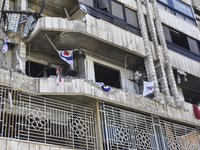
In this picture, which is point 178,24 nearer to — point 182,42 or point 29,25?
point 182,42

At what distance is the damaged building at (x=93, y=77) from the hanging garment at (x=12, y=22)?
1.9 inches

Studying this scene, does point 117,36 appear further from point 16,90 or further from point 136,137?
point 16,90

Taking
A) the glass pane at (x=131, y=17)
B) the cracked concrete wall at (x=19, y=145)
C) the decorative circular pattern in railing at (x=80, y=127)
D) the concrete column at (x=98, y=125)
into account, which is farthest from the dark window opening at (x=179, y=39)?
the cracked concrete wall at (x=19, y=145)

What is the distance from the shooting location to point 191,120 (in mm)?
20641

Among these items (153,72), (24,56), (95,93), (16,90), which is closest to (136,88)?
(153,72)

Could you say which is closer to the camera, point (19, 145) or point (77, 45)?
point (19, 145)

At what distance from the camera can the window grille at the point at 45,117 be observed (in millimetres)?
14414

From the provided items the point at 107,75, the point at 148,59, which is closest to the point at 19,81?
the point at 107,75

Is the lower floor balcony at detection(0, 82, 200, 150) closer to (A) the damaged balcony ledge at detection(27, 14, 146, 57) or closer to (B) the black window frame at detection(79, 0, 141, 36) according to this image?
(A) the damaged balcony ledge at detection(27, 14, 146, 57)

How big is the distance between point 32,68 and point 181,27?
40.3 feet

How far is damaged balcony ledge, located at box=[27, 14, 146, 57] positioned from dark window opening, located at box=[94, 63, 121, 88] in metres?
2.01

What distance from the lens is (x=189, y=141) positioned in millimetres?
20109

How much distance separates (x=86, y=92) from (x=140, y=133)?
13.2 feet

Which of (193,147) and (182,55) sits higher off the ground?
(182,55)
